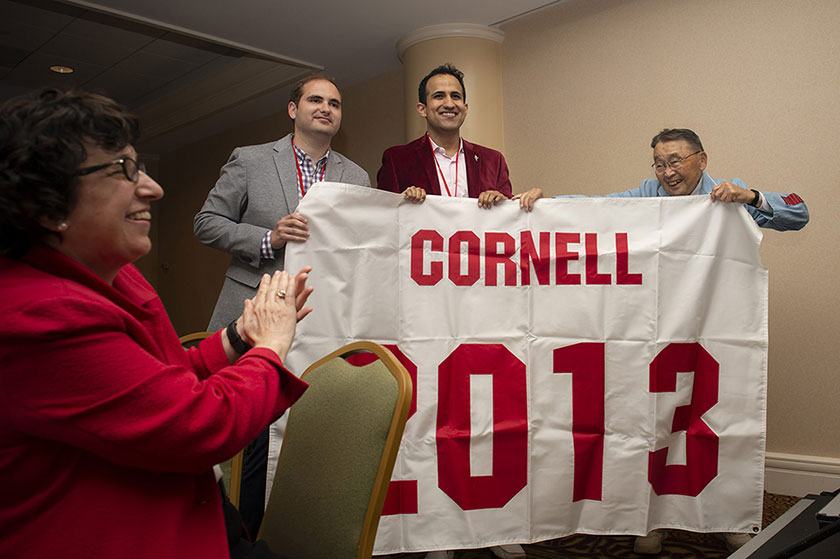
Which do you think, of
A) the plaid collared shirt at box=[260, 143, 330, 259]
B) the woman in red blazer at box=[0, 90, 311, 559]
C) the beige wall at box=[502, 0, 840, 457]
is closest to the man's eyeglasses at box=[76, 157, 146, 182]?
the woman in red blazer at box=[0, 90, 311, 559]

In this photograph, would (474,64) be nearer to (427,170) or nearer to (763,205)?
(427,170)

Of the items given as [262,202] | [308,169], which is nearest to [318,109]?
[308,169]

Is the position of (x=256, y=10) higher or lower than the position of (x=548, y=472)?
higher

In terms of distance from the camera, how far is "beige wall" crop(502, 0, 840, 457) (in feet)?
10.7

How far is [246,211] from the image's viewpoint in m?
2.32

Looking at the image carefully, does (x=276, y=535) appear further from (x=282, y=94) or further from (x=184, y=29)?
(x=282, y=94)

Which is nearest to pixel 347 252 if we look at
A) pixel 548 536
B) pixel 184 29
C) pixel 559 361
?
pixel 559 361

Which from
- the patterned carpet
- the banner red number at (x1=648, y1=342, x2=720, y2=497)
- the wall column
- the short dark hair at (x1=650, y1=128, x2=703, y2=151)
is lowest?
the patterned carpet

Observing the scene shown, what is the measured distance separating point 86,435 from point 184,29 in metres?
4.54

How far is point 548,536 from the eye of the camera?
2.26 meters

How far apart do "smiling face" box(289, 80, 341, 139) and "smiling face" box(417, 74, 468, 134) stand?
1.51 ft

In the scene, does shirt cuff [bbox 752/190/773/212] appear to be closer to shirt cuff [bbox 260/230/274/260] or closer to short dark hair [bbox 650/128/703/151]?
short dark hair [bbox 650/128/703/151]

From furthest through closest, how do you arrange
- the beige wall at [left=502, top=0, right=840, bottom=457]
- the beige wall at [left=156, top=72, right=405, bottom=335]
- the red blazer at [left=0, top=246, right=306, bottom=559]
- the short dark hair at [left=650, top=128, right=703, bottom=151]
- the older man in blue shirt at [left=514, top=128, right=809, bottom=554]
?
the beige wall at [left=156, top=72, right=405, bottom=335]
the beige wall at [left=502, top=0, right=840, bottom=457]
the short dark hair at [left=650, top=128, right=703, bottom=151]
the older man in blue shirt at [left=514, top=128, right=809, bottom=554]
the red blazer at [left=0, top=246, right=306, bottom=559]

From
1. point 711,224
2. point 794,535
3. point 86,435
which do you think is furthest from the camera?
point 711,224
